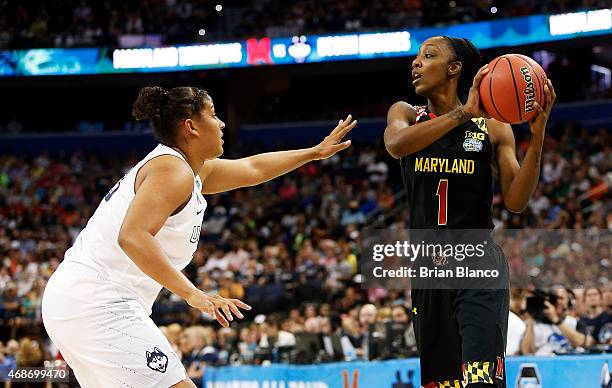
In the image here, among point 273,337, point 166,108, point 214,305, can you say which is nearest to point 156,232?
point 214,305

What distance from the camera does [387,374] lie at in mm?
8328

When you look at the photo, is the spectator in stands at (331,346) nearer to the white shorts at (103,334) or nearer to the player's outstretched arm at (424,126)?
the player's outstretched arm at (424,126)

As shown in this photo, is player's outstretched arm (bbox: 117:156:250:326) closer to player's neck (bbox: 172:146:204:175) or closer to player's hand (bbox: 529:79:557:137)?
player's neck (bbox: 172:146:204:175)

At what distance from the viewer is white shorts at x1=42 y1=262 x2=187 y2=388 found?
3725mm

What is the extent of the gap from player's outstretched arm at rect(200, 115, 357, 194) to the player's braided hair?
1.97ft

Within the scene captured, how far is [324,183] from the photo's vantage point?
18.7 metres

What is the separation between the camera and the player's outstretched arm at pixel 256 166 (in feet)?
15.5

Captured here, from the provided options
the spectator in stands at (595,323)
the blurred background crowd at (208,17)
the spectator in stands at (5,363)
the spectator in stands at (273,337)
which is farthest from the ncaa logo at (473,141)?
the blurred background crowd at (208,17)

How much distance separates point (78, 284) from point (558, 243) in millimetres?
9136

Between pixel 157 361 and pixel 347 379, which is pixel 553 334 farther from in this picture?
pixel 157 361

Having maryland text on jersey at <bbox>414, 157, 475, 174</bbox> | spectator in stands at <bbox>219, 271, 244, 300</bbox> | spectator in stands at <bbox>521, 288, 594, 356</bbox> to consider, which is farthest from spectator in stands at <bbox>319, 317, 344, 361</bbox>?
maryland text on jersey at <bbox>414, 157, 475, 174</bbox>

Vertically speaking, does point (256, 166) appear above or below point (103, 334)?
above

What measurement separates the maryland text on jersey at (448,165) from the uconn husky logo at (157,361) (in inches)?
69.0

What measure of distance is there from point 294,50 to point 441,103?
16318mm
